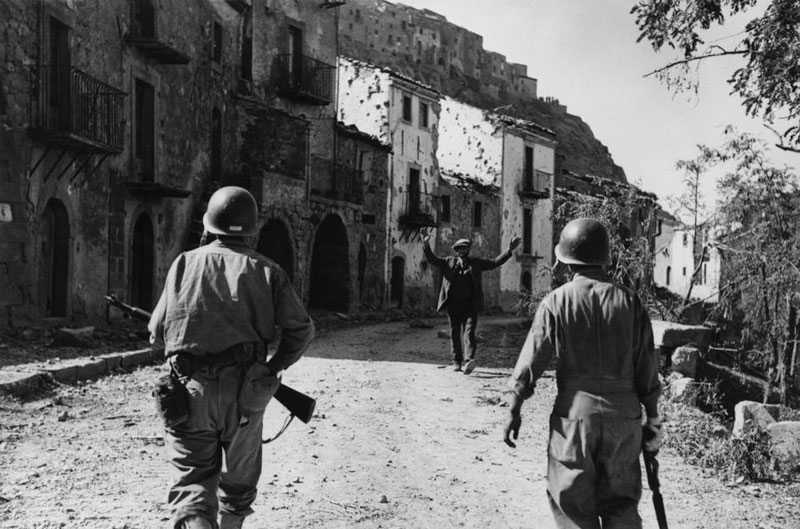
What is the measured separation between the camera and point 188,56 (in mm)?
17750

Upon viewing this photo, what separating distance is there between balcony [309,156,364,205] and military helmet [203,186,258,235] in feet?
67.1

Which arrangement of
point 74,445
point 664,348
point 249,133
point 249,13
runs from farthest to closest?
point 249,13 < point 249,133 < point 664,348 < point 74,445

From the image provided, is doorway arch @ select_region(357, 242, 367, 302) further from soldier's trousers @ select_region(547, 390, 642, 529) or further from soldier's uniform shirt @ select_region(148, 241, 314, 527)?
soldier's trousers @ select_region(547, 390, 642, 529)

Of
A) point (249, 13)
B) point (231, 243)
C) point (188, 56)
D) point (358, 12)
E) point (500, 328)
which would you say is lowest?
point (500, 328)

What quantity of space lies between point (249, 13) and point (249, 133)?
3.94m

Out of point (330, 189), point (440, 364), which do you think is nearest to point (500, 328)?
point (330, 189)

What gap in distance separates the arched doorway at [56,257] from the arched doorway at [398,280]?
17.3 metres

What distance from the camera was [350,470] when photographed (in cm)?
570

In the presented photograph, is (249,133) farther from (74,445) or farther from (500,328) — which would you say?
(74,445)

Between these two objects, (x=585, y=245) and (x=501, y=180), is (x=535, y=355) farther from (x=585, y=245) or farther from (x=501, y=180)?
(x=501, y=180)

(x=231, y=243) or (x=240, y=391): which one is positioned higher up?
(x=231, y=243)

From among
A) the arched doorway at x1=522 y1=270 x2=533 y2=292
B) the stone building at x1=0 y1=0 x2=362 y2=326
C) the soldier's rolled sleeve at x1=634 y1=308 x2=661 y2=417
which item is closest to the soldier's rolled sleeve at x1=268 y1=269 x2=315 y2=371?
the soldier's rolled sleeve at x1=634 y1=308 x2=661 y2=417

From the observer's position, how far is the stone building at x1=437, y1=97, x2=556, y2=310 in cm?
3603

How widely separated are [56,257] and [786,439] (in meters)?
11.6
